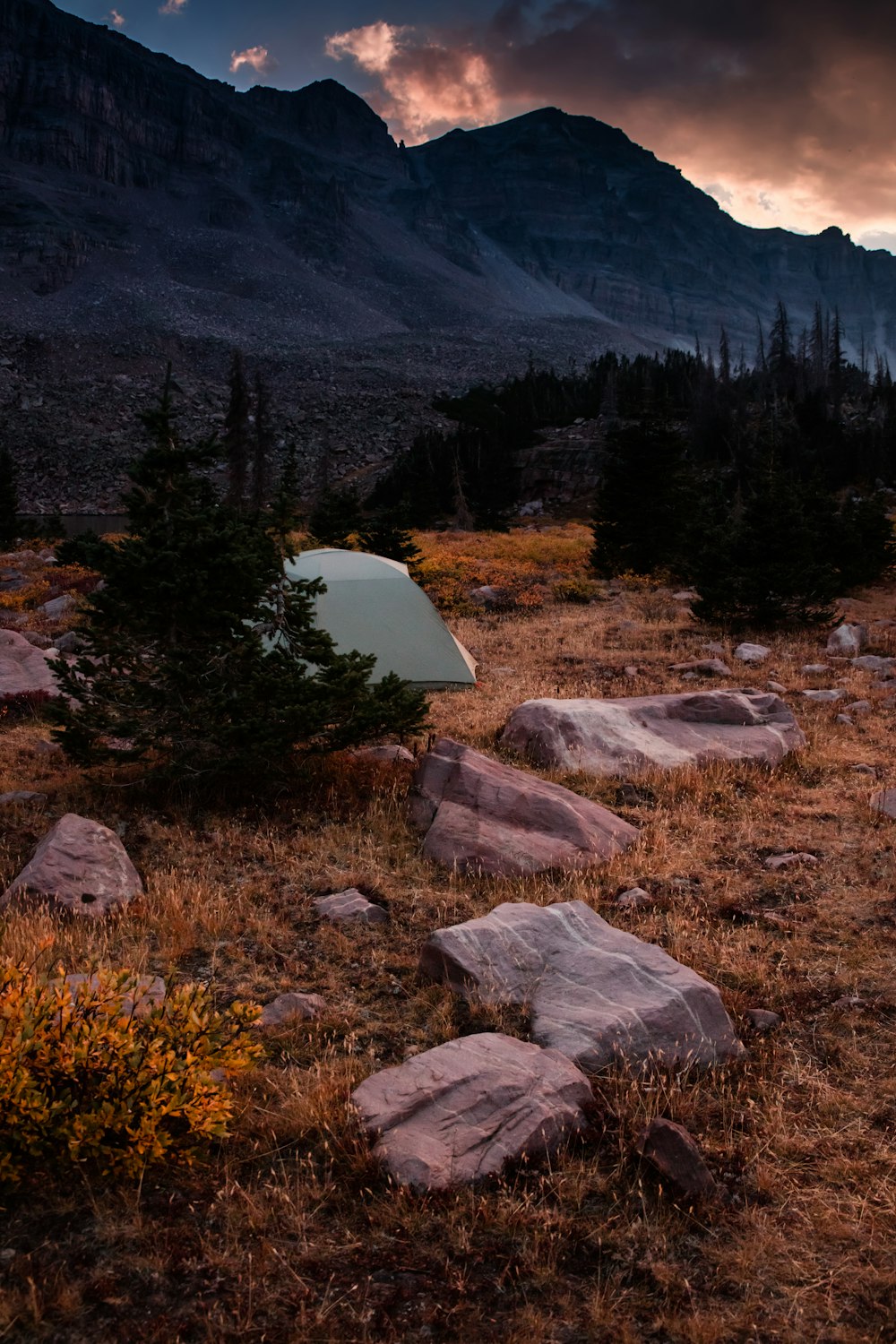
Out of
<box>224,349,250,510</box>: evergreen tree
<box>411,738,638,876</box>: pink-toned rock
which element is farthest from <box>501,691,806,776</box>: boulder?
<box>224,349,250,510</box>: evergreen tree

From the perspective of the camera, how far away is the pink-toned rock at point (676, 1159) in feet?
10.6

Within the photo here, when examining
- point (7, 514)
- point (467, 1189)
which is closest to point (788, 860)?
point (467, 1189)

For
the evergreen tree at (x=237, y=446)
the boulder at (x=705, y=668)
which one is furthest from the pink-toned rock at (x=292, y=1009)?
the evergreen tree at (x=237, y=446)

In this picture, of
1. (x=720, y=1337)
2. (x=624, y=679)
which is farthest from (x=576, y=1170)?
(x=624, y=679)

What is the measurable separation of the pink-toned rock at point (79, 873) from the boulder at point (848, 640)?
1317 centimetres

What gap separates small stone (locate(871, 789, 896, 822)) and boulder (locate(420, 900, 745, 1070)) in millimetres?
3980

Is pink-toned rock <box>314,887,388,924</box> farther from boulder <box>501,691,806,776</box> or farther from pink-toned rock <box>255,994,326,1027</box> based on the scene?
boulder <box>501,691,806,776</box>

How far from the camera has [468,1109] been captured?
3.45 m

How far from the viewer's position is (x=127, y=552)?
7.06m

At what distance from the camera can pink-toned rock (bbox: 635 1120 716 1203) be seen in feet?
10.6

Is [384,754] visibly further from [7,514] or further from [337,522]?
[7,514]

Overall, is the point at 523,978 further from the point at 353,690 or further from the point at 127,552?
the point at 127,552

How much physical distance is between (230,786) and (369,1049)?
4.18 meters

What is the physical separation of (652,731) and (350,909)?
4.93 metres
